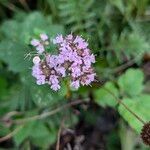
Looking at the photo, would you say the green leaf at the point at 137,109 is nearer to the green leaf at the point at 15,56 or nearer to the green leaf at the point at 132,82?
the green leaf at the point at 132,82

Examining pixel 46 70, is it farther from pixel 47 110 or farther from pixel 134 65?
pixel 134 65

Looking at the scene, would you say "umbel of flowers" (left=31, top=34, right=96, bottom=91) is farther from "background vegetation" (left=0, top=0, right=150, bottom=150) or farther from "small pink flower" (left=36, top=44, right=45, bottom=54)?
"background vegetation" (left=0, top=0, right=150, bottom=150)

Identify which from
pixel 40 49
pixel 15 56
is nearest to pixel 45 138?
pixel 15 56

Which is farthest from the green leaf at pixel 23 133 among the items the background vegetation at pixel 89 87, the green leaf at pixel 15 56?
the green leaf at pixel 15 56

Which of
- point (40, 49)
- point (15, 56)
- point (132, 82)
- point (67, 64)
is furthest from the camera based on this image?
point (132, 82)

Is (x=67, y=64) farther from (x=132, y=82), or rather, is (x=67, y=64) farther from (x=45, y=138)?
(x=45, y=138)

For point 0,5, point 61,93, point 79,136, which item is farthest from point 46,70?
point 0,5

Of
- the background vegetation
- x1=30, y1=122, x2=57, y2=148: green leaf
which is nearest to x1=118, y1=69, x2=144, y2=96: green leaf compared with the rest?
the background vegetation
